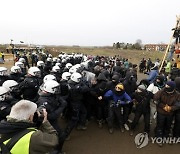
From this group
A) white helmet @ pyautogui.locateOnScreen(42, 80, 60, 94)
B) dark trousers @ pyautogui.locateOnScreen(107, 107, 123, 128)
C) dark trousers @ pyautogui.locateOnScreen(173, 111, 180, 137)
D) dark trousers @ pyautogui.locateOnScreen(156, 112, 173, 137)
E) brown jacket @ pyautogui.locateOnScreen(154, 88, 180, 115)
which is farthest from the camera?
dark trousers @ pyautogui.locateOnScreen(107, 107, 123, 128)

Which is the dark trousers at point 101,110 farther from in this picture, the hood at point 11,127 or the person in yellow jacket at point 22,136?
the hood at point 11,127

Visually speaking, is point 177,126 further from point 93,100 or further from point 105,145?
point 93,100

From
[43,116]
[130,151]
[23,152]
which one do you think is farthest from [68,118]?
[23,152]

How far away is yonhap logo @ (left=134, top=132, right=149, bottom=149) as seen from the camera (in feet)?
21.0

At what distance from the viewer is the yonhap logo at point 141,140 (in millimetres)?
6398

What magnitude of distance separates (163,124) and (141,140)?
0.83 metres

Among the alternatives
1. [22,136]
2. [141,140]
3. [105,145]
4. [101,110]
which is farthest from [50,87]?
[141,140]

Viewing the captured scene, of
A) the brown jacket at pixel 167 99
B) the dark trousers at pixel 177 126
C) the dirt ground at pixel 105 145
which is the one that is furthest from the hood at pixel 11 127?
the dark trousers at pixel 177 126

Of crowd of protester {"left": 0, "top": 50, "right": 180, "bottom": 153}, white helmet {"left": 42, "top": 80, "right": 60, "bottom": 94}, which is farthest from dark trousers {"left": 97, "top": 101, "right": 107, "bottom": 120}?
white helmet {"left": 42, "top": 80, "right": 60, "bottom": 94}

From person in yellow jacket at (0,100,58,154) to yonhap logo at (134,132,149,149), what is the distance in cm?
423

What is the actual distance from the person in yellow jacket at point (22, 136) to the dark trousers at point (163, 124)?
4201 mm

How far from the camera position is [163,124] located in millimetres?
6305

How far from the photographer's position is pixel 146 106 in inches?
261

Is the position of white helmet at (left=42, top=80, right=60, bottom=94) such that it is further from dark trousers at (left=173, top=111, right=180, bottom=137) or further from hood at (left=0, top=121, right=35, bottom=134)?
dark trousers at (left=173, top=111, right=180, bottom=137)
